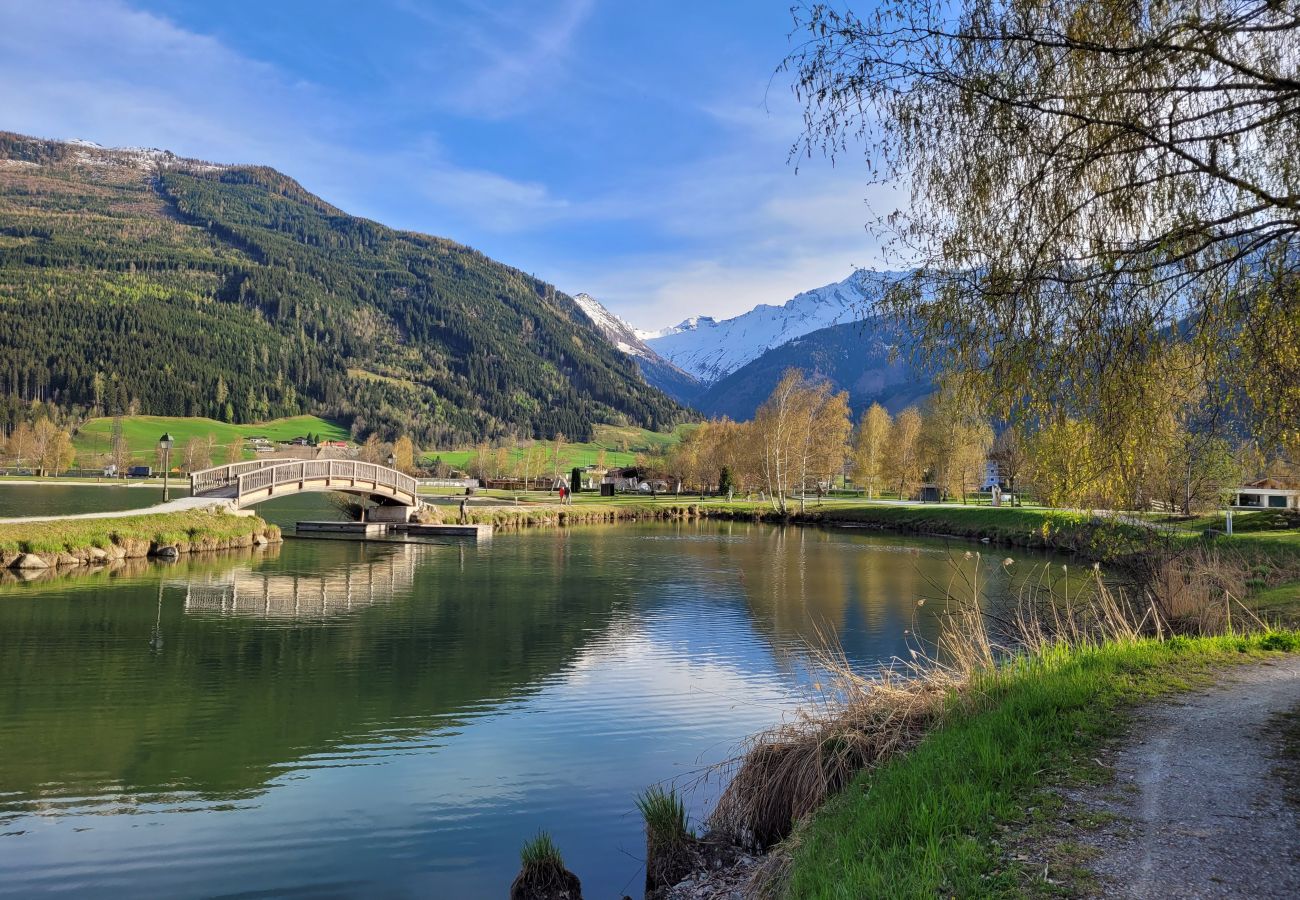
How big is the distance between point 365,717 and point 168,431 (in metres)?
166

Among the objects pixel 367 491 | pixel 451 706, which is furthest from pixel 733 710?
pixel 367 491

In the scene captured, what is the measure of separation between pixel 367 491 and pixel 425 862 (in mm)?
42530

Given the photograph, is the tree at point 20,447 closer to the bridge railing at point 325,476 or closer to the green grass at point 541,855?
the bridge railing at point 325,476

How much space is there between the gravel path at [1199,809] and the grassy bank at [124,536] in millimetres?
32354

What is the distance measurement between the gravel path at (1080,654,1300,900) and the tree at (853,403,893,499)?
75906mm

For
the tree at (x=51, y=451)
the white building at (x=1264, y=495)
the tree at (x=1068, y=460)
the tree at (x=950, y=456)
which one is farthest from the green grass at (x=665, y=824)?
the tree at (x=51, y=451)

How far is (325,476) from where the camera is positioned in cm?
4512

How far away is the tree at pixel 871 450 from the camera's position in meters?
82.4

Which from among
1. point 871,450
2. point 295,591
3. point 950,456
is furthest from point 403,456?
point 295,591

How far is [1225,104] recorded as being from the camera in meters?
6.12

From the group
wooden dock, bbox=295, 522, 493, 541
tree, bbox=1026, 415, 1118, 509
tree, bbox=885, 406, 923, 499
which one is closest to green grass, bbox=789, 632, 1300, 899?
tree, bbox=1026, 415, 1118, 509

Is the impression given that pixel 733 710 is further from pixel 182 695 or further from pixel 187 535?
pixel 187 535

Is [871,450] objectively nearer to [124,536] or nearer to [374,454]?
[124,536]

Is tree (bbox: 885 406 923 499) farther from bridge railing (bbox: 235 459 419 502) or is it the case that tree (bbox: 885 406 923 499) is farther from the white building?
bridge railing (bbox: 235 459 419 502)
